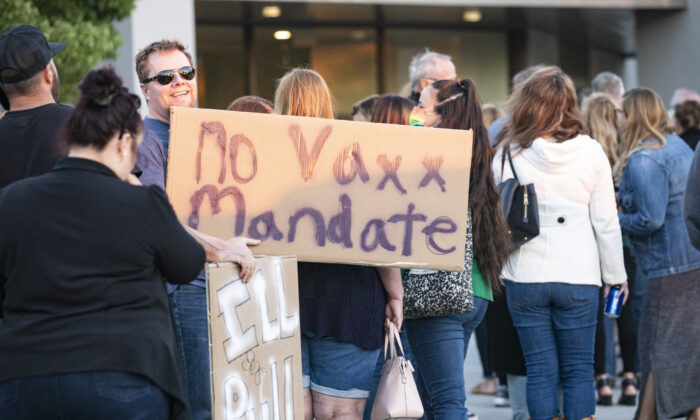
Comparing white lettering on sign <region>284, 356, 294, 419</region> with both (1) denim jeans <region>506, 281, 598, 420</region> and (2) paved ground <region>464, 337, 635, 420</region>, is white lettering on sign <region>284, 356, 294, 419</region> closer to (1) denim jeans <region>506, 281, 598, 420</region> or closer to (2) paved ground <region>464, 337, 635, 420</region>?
(1) denim jeans <region>506, 281, 598, 420</region>

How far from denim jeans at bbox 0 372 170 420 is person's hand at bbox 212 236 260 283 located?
726 mm

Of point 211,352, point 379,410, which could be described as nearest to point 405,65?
point 379,410

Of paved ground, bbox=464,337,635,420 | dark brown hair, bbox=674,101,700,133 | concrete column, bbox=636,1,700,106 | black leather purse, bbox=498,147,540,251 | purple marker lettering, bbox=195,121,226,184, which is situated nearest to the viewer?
purple marker lettering, bbox=195,121,226,184

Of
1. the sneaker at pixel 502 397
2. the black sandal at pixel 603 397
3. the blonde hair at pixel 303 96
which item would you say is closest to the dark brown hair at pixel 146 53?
the blonde hair at pixel 303 96

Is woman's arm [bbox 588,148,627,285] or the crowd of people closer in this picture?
the crowd of people

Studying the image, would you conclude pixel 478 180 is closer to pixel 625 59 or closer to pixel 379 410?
pixel 379 410

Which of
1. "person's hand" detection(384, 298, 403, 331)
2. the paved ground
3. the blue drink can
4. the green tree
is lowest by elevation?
the paved ground

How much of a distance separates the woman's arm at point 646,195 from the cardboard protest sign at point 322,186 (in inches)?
91.2

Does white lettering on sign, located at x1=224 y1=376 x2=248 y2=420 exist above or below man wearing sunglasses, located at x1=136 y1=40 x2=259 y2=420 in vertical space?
below

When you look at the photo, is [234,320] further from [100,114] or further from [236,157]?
[100,114]

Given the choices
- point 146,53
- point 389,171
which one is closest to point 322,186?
point 389,171

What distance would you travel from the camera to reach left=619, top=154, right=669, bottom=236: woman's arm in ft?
19.4

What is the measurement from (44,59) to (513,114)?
2.65 meters

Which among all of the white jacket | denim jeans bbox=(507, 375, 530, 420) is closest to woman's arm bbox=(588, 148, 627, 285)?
the white jacket
